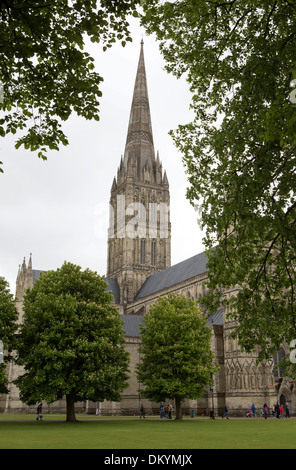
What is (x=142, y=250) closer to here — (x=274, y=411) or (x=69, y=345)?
(x=274, y=411)

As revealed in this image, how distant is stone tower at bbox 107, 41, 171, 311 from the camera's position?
9138cm

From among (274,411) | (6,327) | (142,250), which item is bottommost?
(274,411)

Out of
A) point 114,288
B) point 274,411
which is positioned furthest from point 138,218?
point 274,411

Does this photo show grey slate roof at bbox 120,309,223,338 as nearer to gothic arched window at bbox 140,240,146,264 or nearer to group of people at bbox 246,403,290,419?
group of people at bbox 246,403,290,419

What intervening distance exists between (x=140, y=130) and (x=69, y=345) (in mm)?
74255

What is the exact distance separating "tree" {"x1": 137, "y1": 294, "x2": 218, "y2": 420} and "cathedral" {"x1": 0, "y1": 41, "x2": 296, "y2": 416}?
28.1 ft

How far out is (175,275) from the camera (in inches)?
3017

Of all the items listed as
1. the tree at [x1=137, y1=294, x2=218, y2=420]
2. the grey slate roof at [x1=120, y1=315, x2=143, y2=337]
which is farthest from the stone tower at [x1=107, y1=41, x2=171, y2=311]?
the tree at [x1=137, y1=294, x2=218, y2=420]

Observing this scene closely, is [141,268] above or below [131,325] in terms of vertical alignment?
above

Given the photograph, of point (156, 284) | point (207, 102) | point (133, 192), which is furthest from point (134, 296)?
point (207, 102)

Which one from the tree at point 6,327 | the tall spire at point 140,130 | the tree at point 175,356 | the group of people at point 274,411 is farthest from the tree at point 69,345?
the tall spire at point 140,130

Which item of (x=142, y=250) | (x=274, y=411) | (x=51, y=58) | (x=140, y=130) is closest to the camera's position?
(x=51, y=58)

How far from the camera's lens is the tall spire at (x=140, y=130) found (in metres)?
98.2

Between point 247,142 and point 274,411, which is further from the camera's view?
point 274,411
